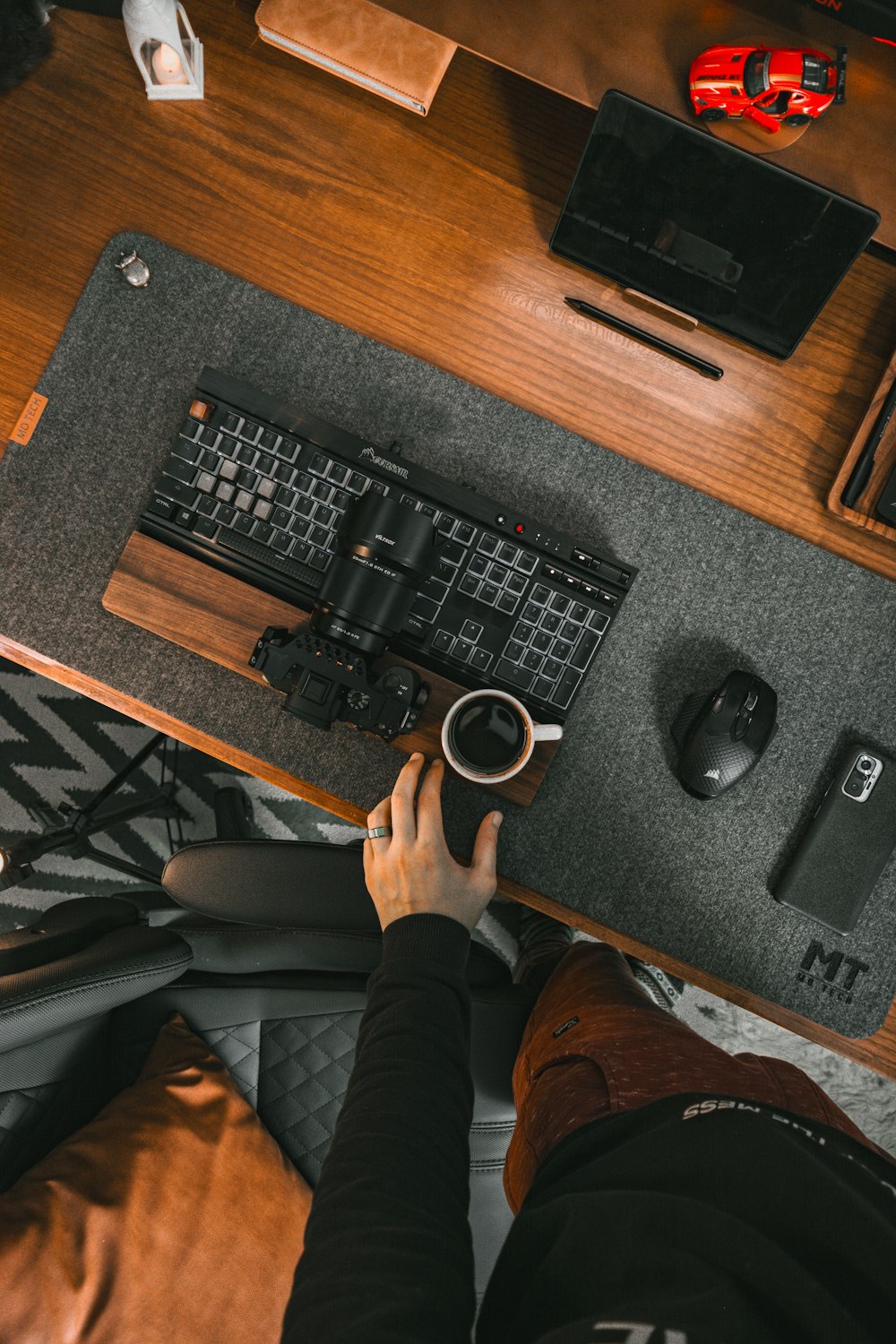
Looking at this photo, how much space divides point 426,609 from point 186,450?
31 centimetres

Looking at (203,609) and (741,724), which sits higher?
(741,724)

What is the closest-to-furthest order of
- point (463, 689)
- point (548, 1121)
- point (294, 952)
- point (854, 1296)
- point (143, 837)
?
1. point (854, 1296)
2. point (548, 1121)
3. point (463, 689)
4. point (294, 952)
5. point (143, 837)

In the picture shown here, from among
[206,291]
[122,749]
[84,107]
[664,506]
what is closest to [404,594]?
[664,506]

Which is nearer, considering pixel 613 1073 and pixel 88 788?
pixel 613 1073

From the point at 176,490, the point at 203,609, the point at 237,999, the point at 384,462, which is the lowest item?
the point at 237,999

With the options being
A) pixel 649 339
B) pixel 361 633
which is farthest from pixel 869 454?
pixel 361 633

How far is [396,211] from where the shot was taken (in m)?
0.91

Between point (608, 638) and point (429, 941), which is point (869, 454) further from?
point (429, 941)

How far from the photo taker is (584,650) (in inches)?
33.4

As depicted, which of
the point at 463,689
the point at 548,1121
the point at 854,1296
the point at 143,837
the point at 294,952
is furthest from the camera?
the point at 143,837

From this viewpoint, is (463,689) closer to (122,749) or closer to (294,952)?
(294,952)

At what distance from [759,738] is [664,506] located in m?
0.28

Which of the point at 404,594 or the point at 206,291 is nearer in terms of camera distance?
the point at 404,594

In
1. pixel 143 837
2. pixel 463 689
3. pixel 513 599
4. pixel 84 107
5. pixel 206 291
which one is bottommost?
pixel 143 837
